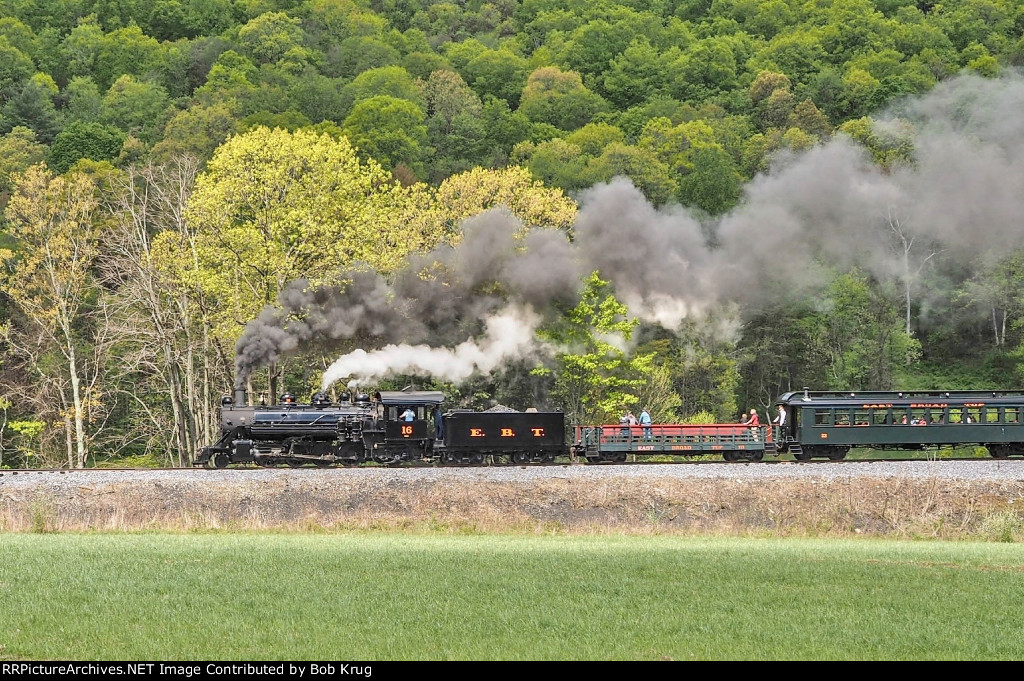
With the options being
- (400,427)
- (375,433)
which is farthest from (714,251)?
(375,433)

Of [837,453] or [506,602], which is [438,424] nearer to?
[837,453]

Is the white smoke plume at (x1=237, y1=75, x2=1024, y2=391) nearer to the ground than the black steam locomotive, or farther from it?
farther from it

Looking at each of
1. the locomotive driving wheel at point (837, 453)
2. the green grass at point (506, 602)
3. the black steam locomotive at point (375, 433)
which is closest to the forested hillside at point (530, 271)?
the black steam locomotive at point (375, 433)

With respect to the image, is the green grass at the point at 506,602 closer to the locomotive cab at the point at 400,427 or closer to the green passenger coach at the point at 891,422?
the locomotive cab at the point at 400,427

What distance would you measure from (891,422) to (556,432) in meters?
11.7

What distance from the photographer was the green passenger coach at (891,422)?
1779 inches

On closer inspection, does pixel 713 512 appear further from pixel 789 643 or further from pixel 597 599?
pixel 789 643

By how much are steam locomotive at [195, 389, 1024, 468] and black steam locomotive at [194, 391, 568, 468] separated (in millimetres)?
34

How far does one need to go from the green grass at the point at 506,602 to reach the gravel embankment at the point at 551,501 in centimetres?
802

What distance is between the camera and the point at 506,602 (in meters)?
18.8

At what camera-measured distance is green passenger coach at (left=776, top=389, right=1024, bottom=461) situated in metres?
45.2

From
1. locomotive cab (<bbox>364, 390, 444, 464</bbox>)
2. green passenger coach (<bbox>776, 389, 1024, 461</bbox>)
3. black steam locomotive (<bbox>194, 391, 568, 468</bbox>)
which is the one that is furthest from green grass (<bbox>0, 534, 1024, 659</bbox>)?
green passenger coach (<bbox>776, 389, 1024, 461</bbox>)

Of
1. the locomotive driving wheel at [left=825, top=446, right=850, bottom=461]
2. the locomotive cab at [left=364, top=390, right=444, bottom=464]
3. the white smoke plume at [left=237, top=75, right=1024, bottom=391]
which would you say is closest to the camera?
the locomotive cab at [left=364, top=390, right=444, bottom=464]

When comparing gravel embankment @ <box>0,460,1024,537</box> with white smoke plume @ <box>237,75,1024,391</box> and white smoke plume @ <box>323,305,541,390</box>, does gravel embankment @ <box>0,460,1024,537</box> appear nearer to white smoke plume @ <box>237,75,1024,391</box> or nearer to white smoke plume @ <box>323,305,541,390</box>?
white smoke plume @ <box>323,305,541,390</box>
